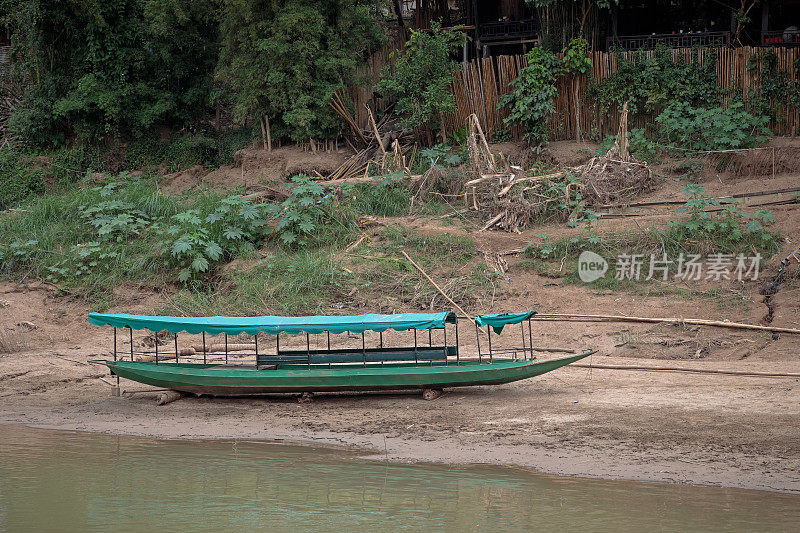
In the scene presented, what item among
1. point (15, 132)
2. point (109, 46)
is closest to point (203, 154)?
point (109, 46)

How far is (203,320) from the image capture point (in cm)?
1135

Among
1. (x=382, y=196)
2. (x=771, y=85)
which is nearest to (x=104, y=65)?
(x=382, y=196)

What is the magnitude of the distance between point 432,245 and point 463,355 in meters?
3.88

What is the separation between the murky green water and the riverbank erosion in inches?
15.8

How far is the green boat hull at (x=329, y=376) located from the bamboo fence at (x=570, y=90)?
1054 centimetres

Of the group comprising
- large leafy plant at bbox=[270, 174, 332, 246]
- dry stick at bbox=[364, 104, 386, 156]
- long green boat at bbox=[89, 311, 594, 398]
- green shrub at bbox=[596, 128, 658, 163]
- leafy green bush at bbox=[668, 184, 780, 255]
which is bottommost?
long green boat at bbox=[89, 311, 594, 398]

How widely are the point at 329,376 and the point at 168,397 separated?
2652 millimetres

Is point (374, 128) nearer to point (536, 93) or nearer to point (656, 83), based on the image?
point (536, 93)

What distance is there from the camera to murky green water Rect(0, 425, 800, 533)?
24.6ft

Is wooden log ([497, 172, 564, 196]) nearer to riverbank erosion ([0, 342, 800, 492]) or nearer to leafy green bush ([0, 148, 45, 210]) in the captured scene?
riverbank erosion ([0, 342, 800, 492])

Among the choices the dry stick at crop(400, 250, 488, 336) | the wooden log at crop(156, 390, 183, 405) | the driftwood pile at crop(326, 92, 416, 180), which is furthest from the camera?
the driftwood pile at crop(326, 92, 416, 180)

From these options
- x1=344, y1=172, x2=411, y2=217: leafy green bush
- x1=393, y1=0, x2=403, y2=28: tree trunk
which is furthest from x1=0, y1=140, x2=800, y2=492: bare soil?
x1=393, y1=0, x2=403, y2=28: tree trunk

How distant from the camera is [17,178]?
70.3 feet

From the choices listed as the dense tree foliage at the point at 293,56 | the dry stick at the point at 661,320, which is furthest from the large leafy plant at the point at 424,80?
the dry stick at the point at 661,320
